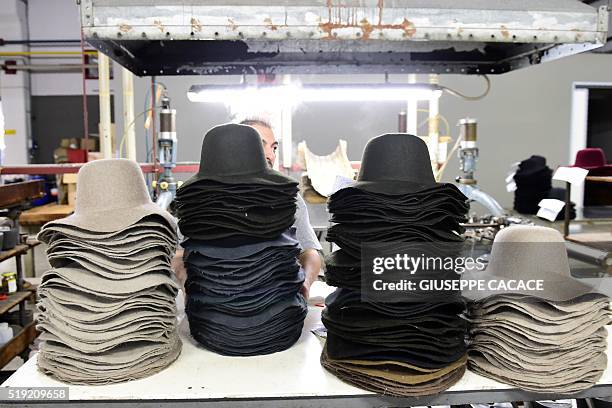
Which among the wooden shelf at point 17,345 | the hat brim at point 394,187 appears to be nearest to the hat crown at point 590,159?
the hat brim at point 394,187

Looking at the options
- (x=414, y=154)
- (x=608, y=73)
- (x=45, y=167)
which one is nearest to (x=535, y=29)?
(x=414, y=154)

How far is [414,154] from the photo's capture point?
1500 mm

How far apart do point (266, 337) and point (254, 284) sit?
173 mm

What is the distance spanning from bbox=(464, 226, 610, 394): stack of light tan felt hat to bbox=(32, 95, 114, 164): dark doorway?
10.6 meters

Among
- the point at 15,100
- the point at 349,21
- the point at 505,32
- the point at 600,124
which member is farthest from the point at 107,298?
the point at 15,100

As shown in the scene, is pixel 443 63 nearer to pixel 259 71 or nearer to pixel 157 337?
pixel 259 71

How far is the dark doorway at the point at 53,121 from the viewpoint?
10477 mm

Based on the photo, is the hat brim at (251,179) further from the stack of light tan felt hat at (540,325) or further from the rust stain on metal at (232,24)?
the stack of light tan felt hat at (540,325)

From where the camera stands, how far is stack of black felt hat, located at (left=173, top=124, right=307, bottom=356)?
4.84 ft

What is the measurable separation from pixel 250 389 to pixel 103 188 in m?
0.73

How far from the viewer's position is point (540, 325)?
4.51 feet

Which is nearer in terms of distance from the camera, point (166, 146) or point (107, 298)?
point (107, 298)

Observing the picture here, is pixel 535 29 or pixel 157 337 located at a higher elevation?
pixel 535 29

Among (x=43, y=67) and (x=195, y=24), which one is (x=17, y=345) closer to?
(x=195, y=24)
